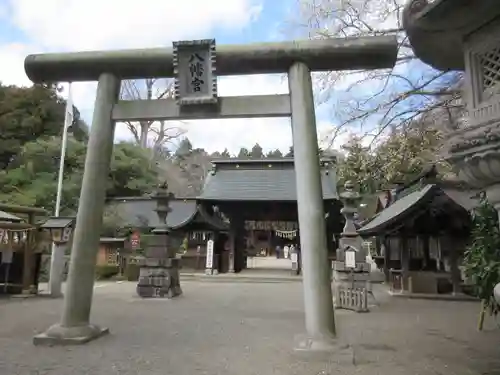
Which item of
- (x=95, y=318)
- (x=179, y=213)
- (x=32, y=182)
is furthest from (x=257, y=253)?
(x=95, y=318)

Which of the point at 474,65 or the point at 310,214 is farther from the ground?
the point at 474,65

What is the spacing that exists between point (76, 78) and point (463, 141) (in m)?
6.55

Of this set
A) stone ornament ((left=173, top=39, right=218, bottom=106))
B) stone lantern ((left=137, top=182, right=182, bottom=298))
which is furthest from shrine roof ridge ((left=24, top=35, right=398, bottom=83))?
stone lantern ((left=137, top=182, right=182, bottom=298))

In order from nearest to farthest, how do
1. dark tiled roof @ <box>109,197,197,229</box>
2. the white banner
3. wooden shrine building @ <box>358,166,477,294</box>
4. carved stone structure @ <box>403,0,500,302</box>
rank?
carved stone structure @ <box>403,0,500,302</box> → wooden shrine building @ <box>358,166,477,294</box> → the white banner → dark tiled roof @ <box>109,197,197,229</box>

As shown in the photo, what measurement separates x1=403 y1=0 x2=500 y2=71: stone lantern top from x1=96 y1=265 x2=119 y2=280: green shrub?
1996 centimetres

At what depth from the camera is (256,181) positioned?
28141 mm

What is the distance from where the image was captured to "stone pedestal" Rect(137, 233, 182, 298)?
45.3 feet

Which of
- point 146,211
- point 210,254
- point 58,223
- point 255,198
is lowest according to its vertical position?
point 210,254

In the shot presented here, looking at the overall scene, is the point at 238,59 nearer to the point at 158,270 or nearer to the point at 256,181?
the point at 158,270

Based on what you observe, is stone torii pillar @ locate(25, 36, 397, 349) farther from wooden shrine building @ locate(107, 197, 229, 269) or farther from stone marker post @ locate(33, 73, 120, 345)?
wooden shrine building @ locate(107, 197, 229, 269)

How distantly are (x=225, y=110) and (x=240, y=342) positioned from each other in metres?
3.93

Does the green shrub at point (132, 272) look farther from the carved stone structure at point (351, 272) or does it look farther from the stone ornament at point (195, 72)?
the stone ornament at point (195, 72)

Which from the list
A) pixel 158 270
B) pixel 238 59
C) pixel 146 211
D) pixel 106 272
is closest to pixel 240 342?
pixel 238 59

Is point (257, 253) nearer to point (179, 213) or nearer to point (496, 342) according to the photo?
point (179, 213)
